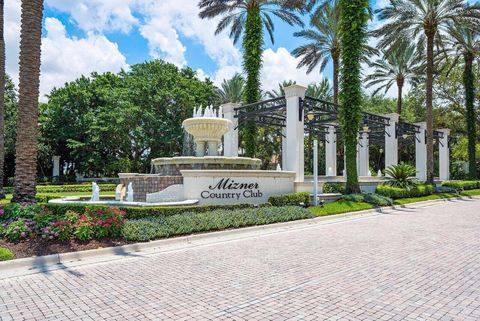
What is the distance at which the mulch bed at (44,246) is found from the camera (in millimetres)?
7715

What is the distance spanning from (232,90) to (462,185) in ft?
82.2

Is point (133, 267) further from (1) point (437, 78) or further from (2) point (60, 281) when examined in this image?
(1) point (437, 78)

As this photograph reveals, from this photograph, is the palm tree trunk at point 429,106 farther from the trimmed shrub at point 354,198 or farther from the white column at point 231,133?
the white column at point 231,133

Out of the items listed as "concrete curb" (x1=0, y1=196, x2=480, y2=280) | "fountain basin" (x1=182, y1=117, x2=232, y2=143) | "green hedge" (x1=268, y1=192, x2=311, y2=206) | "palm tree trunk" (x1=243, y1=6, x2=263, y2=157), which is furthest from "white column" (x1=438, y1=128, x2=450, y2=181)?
"concrete curb" (x1=0, y1=196, x2=480, y2=280)

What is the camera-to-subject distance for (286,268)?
6.99 meters

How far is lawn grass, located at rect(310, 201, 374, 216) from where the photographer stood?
15.1 meters

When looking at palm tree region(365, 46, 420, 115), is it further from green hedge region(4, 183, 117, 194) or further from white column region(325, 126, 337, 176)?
green hedge region(4, 183, 117, 194)

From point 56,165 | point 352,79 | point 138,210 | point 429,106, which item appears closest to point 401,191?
point 352,79

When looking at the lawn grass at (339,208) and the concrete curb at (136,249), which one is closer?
the concrete curb at (136,249)

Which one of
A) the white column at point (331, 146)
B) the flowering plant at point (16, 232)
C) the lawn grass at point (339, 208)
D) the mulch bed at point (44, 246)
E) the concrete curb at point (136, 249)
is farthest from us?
the white column at point (331, 146)

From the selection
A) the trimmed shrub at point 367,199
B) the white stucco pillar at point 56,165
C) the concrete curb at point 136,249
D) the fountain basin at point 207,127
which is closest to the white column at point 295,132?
the trimmed shrub at point 367,199

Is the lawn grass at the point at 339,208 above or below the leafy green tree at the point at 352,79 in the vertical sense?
below

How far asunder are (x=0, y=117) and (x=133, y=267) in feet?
54.3

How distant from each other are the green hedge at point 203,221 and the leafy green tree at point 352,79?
278 inches
